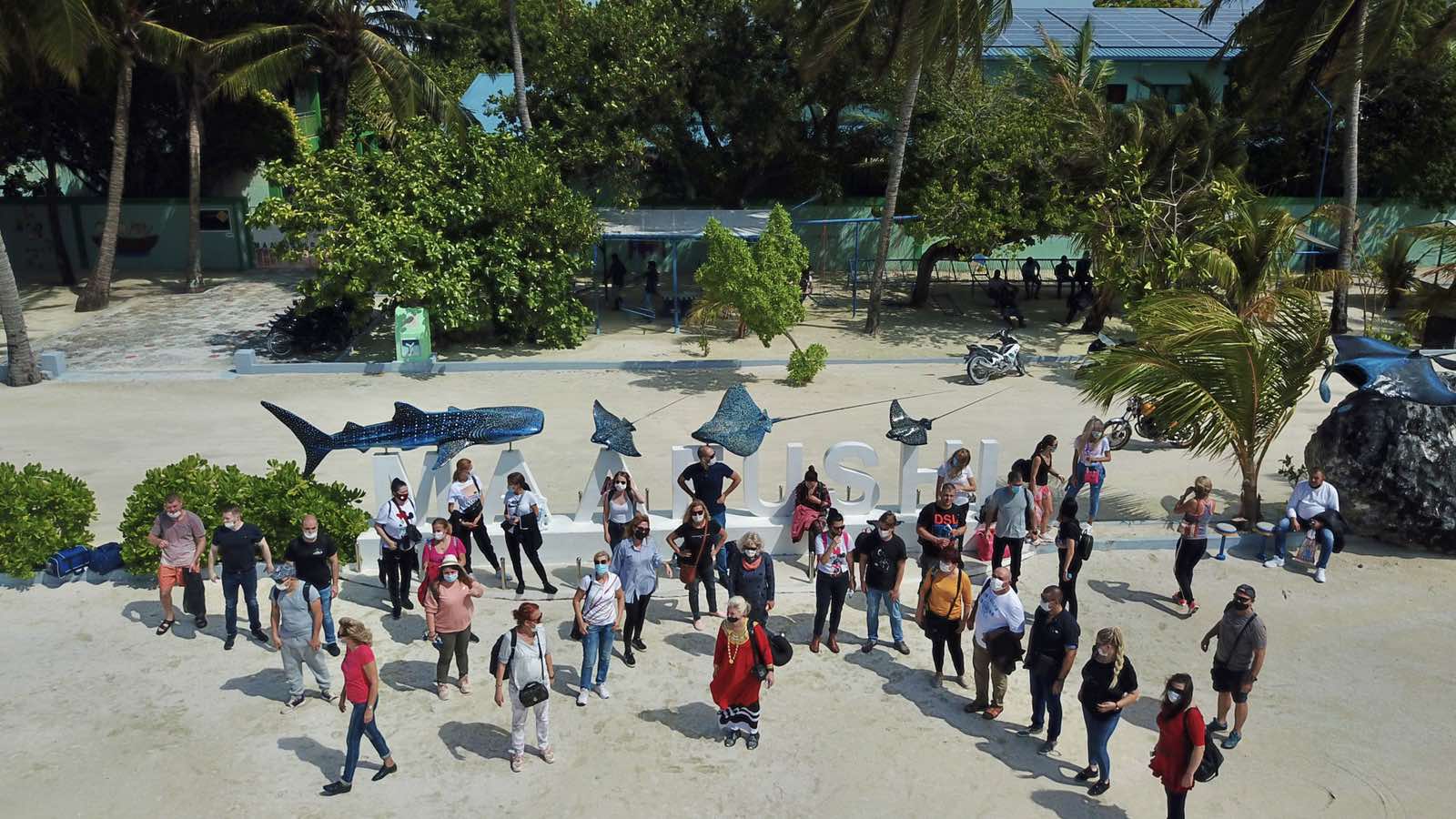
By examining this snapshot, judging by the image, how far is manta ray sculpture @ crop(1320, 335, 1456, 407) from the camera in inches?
489

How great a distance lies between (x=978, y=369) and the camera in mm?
20516

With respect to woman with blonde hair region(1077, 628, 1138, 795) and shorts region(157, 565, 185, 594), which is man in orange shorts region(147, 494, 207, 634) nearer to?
shorts region(157, 565, 185, 594)

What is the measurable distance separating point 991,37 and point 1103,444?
448 inches

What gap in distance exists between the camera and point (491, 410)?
1222 centimetres

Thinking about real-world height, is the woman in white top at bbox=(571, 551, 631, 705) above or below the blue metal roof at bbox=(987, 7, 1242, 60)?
below

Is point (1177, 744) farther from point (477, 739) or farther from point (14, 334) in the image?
point (14, 334)

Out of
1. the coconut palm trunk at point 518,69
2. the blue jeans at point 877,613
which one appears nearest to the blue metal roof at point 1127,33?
the coconut palm trunk at point 518,69

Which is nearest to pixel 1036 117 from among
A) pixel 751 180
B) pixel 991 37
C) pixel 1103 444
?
pixel 991 37

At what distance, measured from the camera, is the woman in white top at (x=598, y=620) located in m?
8.63

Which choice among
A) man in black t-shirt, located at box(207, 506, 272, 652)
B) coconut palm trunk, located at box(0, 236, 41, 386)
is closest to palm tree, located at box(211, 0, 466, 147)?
coconut palm trunk, located at box(0, 236, 41, 386)

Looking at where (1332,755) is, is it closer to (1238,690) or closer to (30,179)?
(1238,690)

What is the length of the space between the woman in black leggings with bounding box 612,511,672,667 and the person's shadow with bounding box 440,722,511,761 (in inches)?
56.6

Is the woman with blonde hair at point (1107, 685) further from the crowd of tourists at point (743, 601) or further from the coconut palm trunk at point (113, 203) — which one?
the coconut palm trunk at point (113, 203)

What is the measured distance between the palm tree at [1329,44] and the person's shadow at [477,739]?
17696mm
